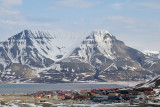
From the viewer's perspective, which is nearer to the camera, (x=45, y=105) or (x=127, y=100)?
(x=45, y=105)

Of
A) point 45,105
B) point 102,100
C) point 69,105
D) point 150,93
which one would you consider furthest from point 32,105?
point 150,93

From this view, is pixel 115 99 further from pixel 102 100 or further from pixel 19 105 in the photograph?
pixel 19 105

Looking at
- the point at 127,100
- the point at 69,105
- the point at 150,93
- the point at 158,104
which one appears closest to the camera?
the point at 158,104

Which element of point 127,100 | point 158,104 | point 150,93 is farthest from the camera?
point 150,93

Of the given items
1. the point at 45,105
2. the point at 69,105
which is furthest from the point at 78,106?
the point at 45,105

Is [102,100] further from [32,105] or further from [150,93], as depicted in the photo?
[32,105]

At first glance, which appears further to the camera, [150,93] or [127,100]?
[150,93]

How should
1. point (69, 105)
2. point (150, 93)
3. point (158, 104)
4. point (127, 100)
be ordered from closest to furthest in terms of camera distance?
point (158, 104) < point (69, 105) < point (127, 100) < point (150, 93)
